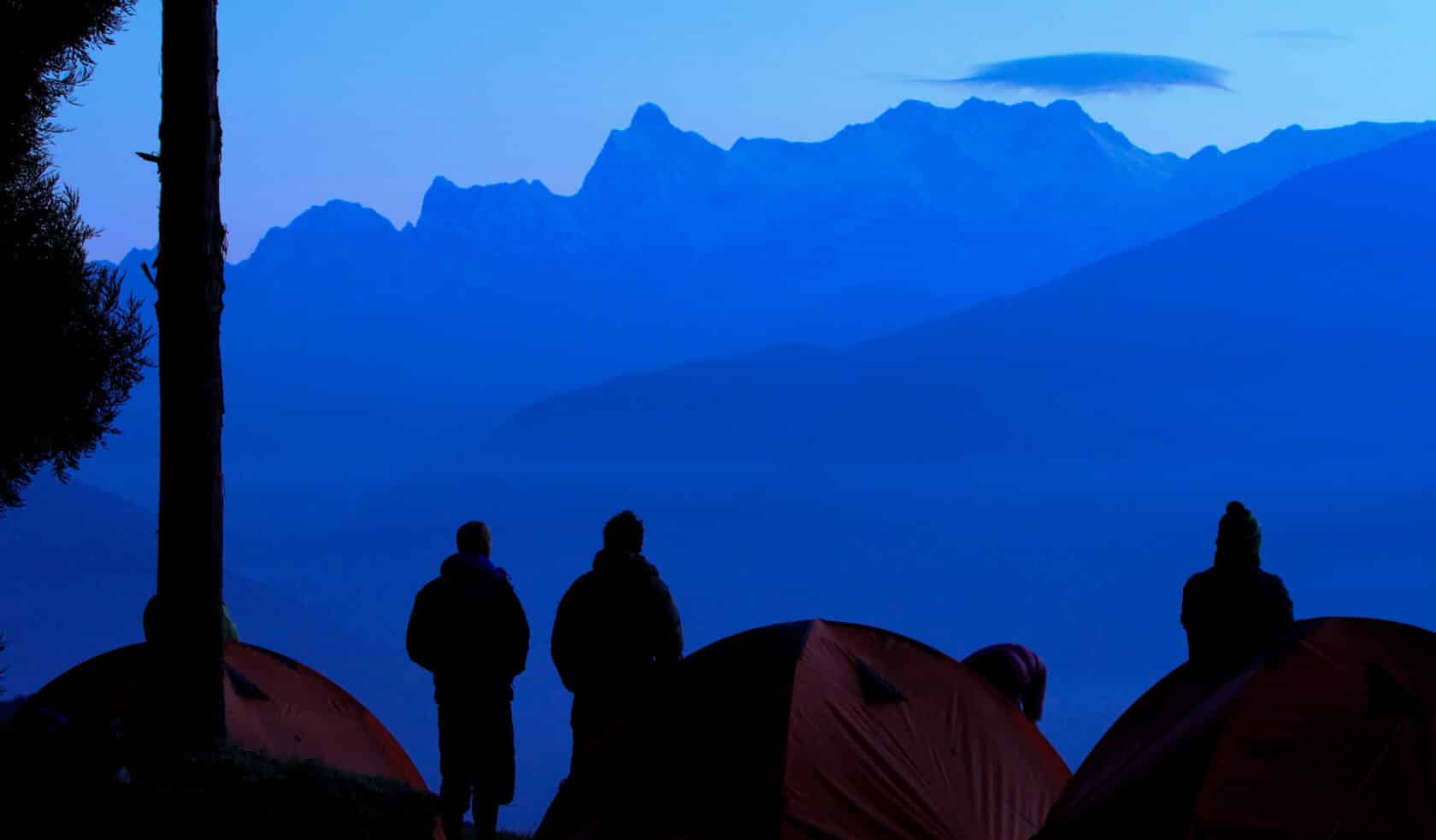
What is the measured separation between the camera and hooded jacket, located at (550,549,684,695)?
7.34 metres

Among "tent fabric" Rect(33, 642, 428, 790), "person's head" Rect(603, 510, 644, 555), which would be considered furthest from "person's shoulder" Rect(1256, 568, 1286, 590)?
"tent fabric" Rect(33, 642, 428, 790)

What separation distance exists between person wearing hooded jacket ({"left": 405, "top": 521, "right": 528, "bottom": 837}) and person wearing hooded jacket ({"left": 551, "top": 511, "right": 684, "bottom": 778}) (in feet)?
1.11

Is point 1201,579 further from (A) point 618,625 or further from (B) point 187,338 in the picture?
(B) point 187,338

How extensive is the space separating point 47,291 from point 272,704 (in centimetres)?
429

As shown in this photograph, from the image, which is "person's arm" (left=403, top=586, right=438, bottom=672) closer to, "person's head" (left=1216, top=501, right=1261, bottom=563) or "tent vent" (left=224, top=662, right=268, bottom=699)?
"tent vent" (left=224, top=662, right=268, bottom=699)

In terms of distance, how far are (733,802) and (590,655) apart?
1.32 m

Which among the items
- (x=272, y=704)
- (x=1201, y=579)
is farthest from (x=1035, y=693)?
(x=272, y=704)

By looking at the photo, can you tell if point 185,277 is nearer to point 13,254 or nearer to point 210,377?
point 210,377

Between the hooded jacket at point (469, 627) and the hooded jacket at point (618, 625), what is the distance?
31cm

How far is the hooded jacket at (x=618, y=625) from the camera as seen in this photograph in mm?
7340

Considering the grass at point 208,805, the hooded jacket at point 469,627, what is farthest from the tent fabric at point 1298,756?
A: the hooded jacket at point 469,627

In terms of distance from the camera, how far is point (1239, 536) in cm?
684

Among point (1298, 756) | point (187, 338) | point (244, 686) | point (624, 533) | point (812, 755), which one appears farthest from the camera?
point (244, 686)

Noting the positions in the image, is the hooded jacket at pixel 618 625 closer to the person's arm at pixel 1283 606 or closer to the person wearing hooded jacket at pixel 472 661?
the person wearing hooded jacket at pixel 472 661
